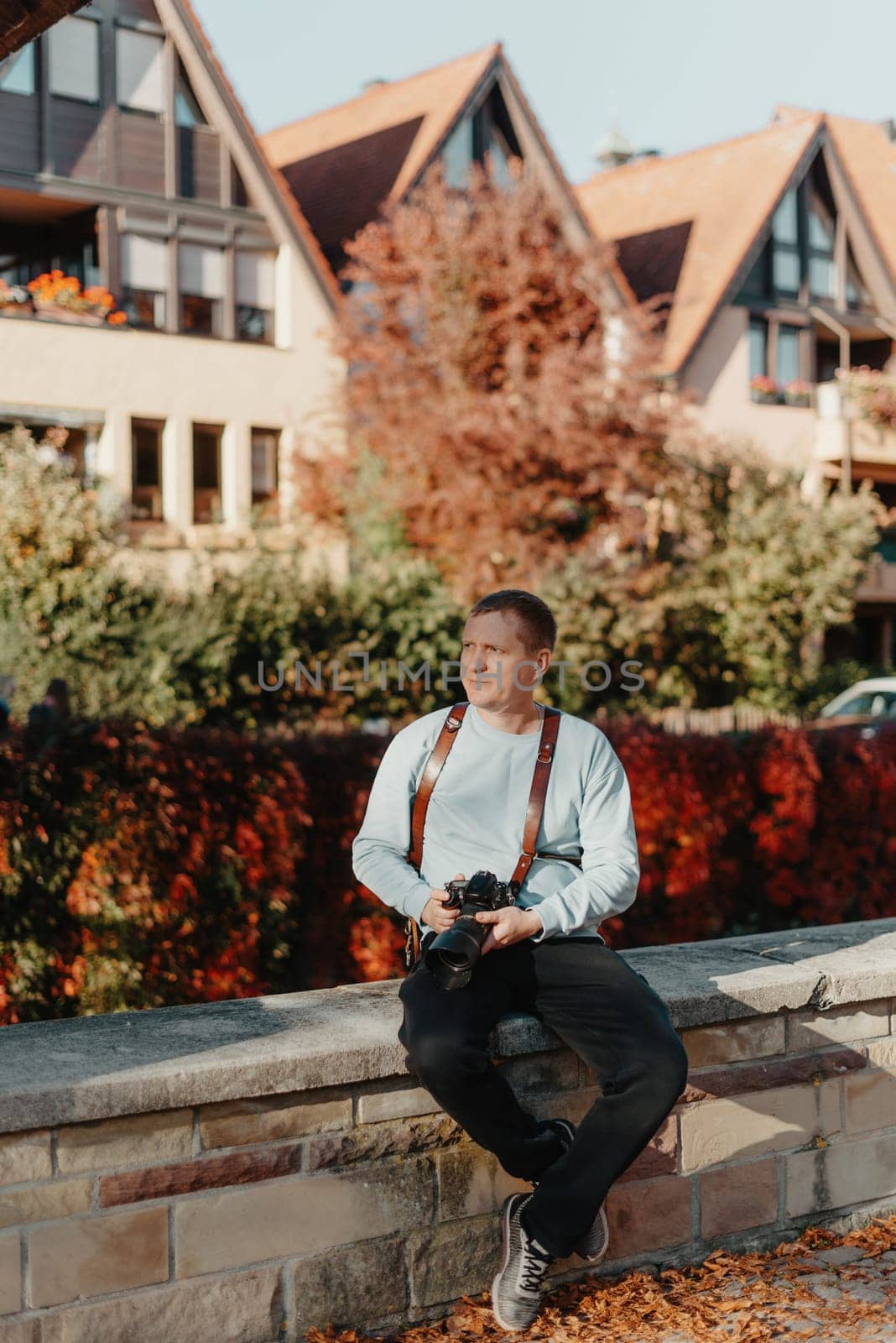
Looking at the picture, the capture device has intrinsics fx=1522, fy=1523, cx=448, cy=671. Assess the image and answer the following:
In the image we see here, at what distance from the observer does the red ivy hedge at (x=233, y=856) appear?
5.84m

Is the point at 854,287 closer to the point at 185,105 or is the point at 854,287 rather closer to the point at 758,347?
the point at 758,347

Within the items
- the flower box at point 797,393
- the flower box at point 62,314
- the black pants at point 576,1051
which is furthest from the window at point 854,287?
the black pants at point 576,1051

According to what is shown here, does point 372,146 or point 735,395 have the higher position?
point 372,146

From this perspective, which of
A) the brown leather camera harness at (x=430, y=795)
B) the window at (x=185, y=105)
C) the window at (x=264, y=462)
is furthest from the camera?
the window at (x=264, y=462)

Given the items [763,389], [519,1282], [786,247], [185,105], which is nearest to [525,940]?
[519,1282]

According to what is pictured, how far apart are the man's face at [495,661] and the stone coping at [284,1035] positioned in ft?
2.74

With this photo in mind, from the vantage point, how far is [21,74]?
2270 centimetres

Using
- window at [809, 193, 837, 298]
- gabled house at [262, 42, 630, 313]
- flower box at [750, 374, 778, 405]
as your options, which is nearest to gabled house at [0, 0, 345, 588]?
gabled house at [262, 42, 630, 313]

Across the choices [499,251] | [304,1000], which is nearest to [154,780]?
[304,1000]

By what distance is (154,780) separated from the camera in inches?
235

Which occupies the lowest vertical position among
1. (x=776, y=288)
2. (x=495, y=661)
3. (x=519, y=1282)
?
(x=519, y=1282)

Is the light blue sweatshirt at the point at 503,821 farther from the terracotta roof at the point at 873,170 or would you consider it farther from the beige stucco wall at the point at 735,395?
the terracotta roof at the point at 873,170

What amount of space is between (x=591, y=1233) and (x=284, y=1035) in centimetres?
95

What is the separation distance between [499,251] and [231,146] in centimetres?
618
